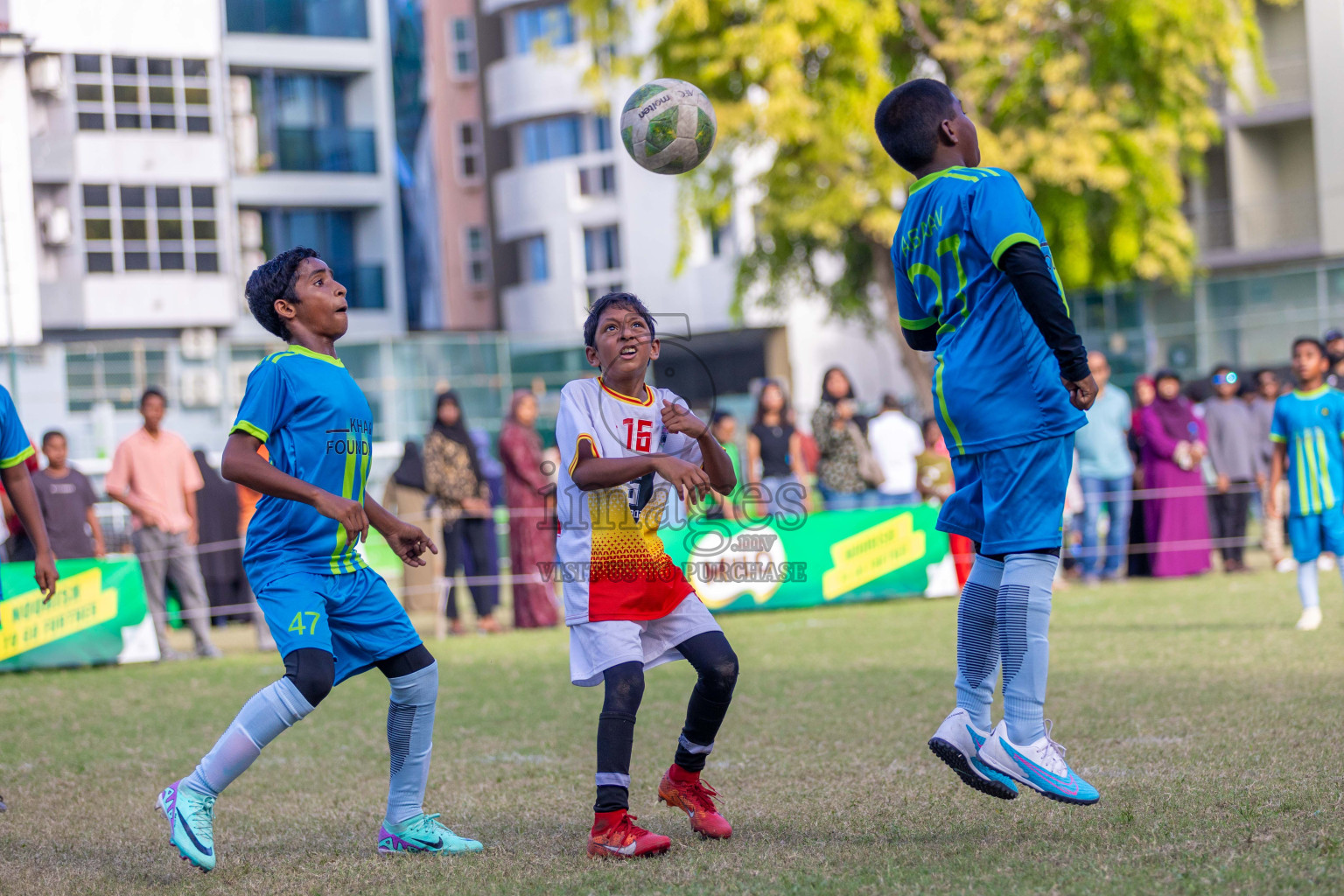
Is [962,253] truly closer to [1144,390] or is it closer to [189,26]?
[1144,390]

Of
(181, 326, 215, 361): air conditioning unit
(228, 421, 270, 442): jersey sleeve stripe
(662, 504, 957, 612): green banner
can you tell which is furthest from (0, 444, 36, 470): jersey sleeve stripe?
(181, 326, 215, 361): air conditioning unit

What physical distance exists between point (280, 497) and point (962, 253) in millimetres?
2240

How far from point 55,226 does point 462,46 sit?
56.0 feet

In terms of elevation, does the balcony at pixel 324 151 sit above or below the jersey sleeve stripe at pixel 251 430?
above

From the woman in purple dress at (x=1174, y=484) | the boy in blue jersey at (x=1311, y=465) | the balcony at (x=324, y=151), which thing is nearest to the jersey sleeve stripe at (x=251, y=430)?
the boy in blue jersey at (x=1311, y=465)

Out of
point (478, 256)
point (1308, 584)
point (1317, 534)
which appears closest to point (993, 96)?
point (1317, 534)

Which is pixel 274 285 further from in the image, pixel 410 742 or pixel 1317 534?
pixel 1317 534

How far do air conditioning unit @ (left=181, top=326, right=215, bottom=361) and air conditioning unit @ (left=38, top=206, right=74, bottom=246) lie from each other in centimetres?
320

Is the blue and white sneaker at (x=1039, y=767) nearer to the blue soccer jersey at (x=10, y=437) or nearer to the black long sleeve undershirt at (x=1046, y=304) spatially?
the black long sleeve undershirt at (x=1046, y=304)

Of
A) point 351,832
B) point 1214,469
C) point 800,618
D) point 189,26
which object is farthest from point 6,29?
point 1214,469

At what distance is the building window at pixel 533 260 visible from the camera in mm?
44375

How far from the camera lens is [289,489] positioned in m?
4.66

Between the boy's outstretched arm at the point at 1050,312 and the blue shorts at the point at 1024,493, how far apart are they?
0.74 feet

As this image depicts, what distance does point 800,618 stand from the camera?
45.0ft
